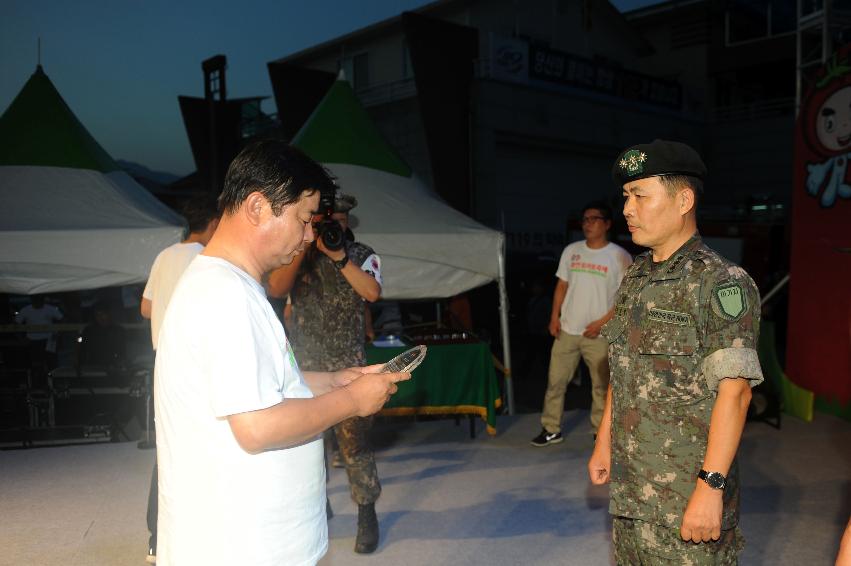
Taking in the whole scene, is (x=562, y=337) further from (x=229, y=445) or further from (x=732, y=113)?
(x=732, y=113)

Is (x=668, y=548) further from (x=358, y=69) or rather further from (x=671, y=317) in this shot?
(x=358, y=69)

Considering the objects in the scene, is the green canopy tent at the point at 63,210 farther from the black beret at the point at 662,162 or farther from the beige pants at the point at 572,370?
the black beret at the point at 662,162

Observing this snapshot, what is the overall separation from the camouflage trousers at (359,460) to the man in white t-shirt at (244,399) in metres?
1.87

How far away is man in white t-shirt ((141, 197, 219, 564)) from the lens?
346cm

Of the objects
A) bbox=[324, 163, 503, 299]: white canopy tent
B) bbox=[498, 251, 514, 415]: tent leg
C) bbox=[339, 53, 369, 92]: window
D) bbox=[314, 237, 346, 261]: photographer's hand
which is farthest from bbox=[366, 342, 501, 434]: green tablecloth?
bbox=[339, 53, 369, 92]: window

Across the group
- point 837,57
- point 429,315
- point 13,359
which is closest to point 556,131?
point 429,315

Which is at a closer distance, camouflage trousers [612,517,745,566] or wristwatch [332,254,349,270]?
camouflage trousers [612,517,745,566]

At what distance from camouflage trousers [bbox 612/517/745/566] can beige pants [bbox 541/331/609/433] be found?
127 inches

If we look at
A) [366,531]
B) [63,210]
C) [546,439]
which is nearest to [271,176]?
[366,531]

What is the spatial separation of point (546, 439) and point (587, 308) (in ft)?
3.71

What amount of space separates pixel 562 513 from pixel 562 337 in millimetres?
1653

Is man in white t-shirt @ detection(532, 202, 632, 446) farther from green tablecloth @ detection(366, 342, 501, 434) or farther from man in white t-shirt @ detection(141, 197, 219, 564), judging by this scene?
man in white t-shirt @ detection(141, 197, 219, 564)

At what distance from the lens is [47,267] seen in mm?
5648

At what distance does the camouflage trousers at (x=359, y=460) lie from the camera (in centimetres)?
347
